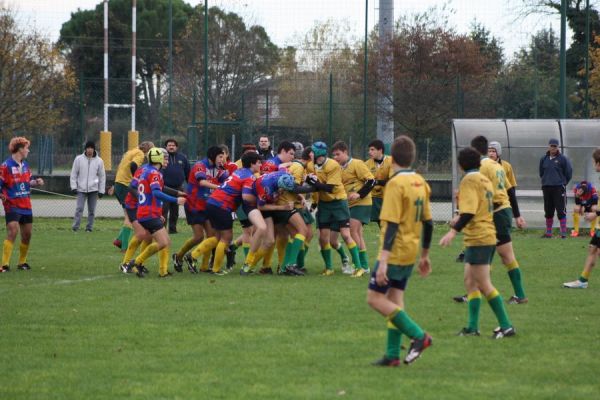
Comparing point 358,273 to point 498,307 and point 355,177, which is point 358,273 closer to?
point 355,177

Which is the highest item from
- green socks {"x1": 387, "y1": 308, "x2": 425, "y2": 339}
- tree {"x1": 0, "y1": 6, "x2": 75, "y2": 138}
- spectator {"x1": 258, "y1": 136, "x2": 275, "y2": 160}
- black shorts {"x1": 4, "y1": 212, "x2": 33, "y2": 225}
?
tree {"x1": 0, "y1": 6, "x2": 75, "y2": 138}

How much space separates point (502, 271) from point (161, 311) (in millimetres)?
6029

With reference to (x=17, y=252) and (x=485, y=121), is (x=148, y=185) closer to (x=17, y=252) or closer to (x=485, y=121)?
(x=17, y=252)

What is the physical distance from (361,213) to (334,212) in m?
0.64

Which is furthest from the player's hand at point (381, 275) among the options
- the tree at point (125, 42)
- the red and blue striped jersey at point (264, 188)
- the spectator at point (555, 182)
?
the tree at point (125, 42)

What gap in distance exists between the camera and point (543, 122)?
82.8ft

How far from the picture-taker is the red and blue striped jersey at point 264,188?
1426 cm

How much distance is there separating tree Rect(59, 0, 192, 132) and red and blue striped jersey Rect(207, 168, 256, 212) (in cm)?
2705

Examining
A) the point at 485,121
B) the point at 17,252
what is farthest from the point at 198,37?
the point at 17,252

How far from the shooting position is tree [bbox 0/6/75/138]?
3728 cm

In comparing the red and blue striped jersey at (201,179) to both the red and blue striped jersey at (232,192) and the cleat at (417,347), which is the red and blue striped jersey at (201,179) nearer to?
the red and blue striped jersey at (232,192)

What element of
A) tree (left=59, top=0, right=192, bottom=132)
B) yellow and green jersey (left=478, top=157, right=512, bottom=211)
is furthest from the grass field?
tree (left=59, top=0, right=192, bottom=132)

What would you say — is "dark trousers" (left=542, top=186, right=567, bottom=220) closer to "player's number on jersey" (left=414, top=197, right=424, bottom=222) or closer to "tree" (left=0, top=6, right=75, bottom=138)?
"player's number on jersey" (left=414, top=197, right=424, bottom=222)

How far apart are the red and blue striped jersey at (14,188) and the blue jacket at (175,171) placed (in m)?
5.62
